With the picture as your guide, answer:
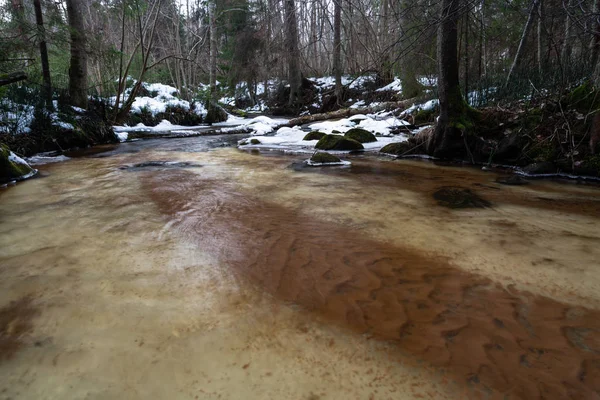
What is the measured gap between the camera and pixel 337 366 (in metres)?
1.24

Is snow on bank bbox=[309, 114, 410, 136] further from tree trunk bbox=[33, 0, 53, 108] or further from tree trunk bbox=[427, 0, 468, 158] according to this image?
tree trunk bbox=[33, 0, 53, 108]

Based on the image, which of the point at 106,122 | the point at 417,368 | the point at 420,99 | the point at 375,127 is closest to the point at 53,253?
the point at 417,368

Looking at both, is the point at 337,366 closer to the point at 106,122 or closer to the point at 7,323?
the point at 7,323

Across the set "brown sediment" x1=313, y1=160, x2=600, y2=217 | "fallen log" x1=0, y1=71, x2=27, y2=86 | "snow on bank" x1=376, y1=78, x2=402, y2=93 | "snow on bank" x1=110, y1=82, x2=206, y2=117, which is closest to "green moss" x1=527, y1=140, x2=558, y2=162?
"brown sediment" x1=313, y1=160, x2=600, y2=217

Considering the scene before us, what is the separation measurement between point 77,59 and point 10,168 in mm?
5982

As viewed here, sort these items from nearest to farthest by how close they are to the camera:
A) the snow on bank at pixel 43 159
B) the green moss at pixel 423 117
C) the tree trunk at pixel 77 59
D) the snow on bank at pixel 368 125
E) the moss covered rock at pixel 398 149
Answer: the snow on bank at pixel 43 159 < the moss covered rock at pixel 398 149 < the tree trunk at pixel 77 59 < the green moss at pixel 423 117 < the snow on bank at pixel 368 125

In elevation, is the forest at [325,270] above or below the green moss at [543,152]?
below

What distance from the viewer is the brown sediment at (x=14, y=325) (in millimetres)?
1323

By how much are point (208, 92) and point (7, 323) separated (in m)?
18.9

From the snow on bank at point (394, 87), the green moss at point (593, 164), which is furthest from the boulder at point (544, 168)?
the snow on bank at point (394, 87)

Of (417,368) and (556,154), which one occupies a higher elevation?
(556,154)

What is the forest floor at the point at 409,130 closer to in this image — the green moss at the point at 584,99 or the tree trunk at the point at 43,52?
the green moss at the point at 584,99

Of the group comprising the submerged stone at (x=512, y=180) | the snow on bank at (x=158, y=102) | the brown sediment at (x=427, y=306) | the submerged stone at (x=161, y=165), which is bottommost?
the brown sediment at (x=427, y=306)

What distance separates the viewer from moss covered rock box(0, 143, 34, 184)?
4451 mm
